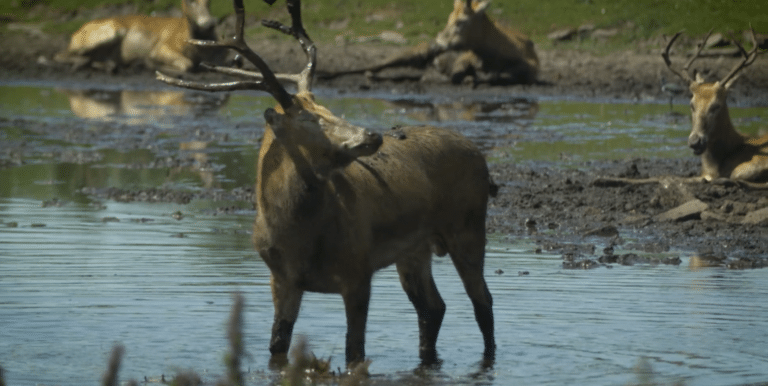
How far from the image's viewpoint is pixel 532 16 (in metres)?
34.0

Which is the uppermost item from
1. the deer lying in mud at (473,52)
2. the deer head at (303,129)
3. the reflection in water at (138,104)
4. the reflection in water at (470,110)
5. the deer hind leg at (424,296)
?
the deer head at (303,129)

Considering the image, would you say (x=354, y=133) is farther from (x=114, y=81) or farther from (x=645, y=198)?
(x=114, y=81)

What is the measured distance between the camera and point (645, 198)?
12.6m

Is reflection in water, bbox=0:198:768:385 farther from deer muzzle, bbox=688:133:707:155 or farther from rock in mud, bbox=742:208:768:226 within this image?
deer muzzle, bbox=688:133:707:155

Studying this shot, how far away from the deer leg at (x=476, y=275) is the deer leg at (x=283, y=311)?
43.8 inches

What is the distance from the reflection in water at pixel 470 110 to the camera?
68.5ft

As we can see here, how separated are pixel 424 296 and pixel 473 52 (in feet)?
65.3

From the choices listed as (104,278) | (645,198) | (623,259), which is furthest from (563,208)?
(104,278)

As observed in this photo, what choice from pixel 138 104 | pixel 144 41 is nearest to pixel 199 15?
pixel 144 41

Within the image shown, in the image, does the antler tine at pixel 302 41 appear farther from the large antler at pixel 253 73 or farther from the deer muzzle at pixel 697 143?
the deer muzzle at pixel 697 143

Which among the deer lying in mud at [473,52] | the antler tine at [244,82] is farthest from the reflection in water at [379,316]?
the deer lying in mud at [473,52]

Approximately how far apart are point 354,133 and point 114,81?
23295 mm

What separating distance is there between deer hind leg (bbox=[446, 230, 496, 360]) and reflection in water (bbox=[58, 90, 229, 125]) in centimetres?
1350

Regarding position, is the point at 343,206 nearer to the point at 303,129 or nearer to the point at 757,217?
the point at 303,129
